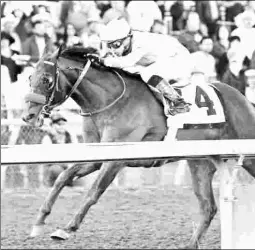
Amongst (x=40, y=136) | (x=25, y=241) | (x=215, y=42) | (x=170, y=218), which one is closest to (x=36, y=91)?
(x=25, y=241)

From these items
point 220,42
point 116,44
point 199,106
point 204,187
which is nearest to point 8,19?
point 220,42

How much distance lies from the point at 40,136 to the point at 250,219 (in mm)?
6716

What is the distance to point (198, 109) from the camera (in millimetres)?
7383

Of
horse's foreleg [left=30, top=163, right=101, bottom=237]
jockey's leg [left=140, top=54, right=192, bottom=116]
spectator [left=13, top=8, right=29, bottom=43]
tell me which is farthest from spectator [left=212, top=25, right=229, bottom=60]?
horse's foreleg [left=30, top=163, right=101, bottom=237]

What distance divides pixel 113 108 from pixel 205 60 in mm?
4377

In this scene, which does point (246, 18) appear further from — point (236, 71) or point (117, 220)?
point (117, 220)

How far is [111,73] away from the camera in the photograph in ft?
23.9

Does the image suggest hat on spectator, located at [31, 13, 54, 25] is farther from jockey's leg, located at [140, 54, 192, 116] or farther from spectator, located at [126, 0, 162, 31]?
jockey's leg, located at [140, 54, 192, 116]

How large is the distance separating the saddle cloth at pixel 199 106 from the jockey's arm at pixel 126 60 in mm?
268

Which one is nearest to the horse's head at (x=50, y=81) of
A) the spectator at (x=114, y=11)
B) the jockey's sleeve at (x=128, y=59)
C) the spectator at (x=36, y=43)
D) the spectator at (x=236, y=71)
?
the jockey's sleeve at (x=128, y=59)

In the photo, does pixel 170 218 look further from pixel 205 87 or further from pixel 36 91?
pixel 36 91

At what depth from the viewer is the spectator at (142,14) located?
1105 centimetres

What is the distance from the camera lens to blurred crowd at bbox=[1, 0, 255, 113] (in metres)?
11.2

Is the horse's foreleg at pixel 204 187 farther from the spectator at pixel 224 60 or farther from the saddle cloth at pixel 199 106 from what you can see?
the spectator at pixel 224 60
